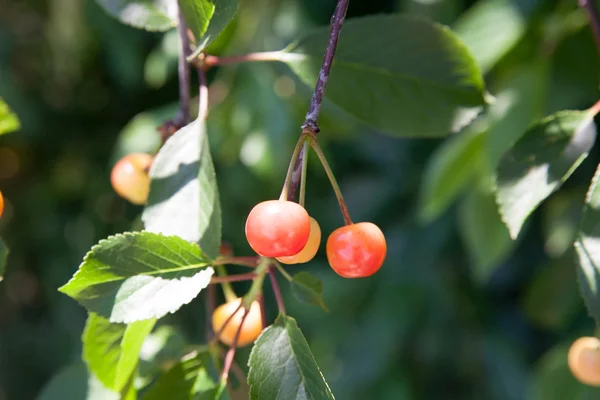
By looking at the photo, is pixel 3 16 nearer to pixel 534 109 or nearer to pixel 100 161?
pixel 100 161

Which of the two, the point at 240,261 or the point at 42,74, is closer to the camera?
the point at 240,261

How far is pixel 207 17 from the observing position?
562 millimetres

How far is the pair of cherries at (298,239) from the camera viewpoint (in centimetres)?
Answer: 47

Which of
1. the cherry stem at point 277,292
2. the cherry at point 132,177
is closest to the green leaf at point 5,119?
the cherry at point 132,177

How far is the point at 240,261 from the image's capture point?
605 millimetres

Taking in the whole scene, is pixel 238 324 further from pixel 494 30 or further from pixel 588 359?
pixel 494 30

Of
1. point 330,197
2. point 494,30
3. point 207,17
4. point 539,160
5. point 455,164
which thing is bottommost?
point 330,197

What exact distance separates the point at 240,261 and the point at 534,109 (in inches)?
24.8

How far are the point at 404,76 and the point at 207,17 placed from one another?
0.26 meters

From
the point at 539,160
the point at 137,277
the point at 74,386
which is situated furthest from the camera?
the point at 74,386

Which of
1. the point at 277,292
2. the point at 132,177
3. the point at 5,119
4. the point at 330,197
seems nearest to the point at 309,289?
the point at 277,292

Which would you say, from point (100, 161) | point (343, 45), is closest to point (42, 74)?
point (100, 161)

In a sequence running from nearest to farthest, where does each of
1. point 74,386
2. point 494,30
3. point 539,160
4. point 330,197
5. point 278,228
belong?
point 278,228 → point 539,160 → point 74,386 → point 494,30 → point 330,197

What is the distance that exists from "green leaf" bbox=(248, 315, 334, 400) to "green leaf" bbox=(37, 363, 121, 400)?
0.34 m
